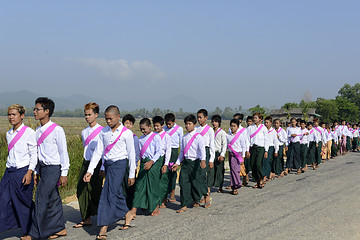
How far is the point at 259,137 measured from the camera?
1034cm

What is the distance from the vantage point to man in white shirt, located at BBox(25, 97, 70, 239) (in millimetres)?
5367

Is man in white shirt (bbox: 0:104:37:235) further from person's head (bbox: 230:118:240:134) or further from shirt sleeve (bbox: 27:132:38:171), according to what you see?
person's head (bbox: 230:118:240:134)

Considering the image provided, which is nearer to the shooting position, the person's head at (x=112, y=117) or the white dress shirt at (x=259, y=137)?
the person's head at (x=112, y=117)

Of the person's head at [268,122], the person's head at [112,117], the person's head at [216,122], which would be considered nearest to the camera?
the person's head at [112,117]

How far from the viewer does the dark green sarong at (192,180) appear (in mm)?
7527

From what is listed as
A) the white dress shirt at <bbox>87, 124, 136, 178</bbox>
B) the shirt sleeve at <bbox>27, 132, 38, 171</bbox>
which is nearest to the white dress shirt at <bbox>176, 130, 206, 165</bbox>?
the white dress shirt at <bbox>87, 124, 136, 178</bbox>

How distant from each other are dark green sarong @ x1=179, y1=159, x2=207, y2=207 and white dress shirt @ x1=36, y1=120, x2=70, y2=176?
2.69 meters

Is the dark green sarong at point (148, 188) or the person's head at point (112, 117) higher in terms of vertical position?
the person's head at point (112, 117)

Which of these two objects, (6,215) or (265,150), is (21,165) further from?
(265,150)

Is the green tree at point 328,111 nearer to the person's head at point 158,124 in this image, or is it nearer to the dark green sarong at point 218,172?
the dark green sarong at point 218,172

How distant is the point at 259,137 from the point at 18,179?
22.0ft

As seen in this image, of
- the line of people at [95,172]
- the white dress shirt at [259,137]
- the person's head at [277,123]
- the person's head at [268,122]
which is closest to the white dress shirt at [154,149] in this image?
the line of people at [95,172]

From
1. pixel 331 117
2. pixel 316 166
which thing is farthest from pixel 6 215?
pixel 331 117

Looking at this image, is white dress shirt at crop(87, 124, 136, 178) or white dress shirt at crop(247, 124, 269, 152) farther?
white dress shirt at crop(247, 124, 269, 152)
